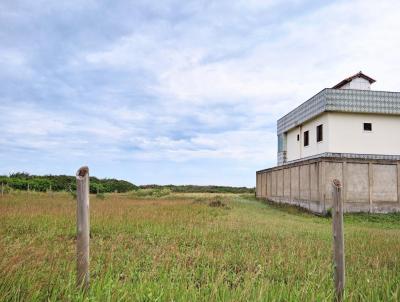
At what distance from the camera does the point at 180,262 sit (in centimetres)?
704

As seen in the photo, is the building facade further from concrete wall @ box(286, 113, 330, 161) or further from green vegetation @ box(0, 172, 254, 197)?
green vegetation @ box(0, 172, 254, 197)

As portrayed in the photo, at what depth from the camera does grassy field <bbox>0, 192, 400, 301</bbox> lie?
4395 mm

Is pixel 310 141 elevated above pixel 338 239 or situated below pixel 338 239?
above

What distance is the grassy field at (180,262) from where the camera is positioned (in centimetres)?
439

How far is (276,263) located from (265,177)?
24971 mm

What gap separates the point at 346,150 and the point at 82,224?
23439mm

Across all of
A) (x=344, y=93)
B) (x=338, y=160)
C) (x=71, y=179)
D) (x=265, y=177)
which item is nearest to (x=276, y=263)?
(x=338, y=160)

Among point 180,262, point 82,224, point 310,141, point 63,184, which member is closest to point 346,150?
point 310,141

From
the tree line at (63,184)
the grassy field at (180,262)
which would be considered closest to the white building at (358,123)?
the grassy field at (180,262)

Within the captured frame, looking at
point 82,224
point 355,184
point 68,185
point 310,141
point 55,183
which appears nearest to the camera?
point 82,224

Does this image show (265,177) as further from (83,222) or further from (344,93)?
(83,222)

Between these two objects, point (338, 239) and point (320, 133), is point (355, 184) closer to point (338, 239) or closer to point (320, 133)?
point (320, 133)

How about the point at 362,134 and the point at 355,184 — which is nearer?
the point at 355,184

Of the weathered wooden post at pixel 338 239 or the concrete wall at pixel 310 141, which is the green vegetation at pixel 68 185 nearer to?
the concrete wall at pixel 310 141
